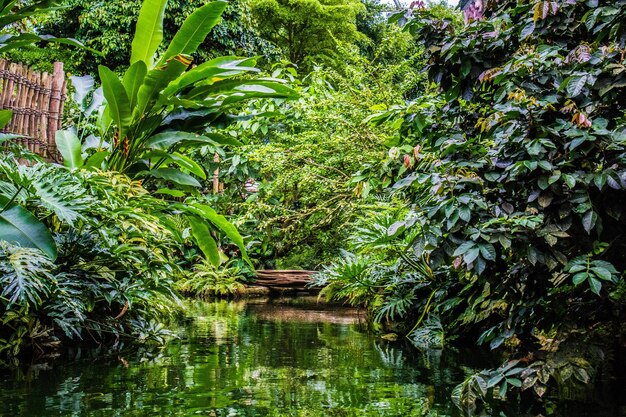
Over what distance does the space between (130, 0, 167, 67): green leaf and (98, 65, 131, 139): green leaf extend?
720 mm

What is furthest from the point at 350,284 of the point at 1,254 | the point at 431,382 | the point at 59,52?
the point at 59,52

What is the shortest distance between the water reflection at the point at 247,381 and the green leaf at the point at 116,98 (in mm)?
1831

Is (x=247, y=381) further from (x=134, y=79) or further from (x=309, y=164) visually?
(x=309, y=164)

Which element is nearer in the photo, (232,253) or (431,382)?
(431,382)

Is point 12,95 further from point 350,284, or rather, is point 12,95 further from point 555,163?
point 555,163

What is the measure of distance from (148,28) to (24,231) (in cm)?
296

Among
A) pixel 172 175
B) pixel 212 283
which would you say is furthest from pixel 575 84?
pixel 212 283

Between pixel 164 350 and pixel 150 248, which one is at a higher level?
pixel 150 248

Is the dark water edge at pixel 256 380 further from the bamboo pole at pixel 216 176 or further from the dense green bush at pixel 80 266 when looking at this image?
the bamboo pole at pixel 216 176

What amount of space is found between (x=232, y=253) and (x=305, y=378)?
292 inches

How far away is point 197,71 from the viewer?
4.93 meters

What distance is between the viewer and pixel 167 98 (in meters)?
4.84

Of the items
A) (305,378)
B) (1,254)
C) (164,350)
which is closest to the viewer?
(305,378)

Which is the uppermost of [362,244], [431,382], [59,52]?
[59,52]
